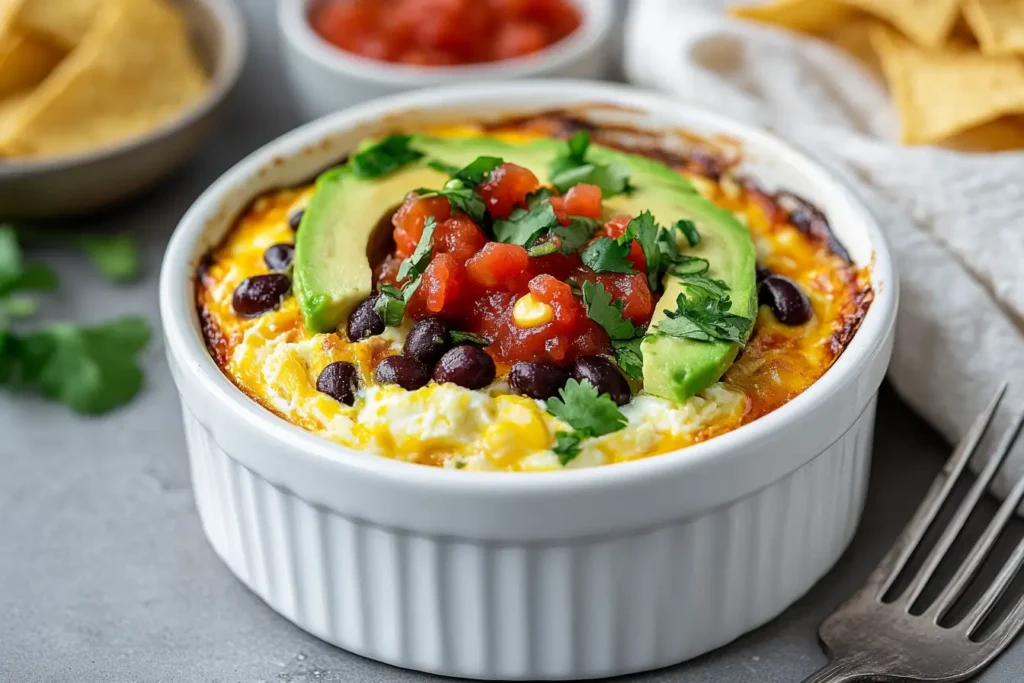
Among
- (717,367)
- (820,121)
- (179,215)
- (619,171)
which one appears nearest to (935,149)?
(820,121)

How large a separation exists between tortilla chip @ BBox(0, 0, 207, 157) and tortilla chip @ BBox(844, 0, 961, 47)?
236cm

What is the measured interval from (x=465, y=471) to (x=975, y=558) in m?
1.17

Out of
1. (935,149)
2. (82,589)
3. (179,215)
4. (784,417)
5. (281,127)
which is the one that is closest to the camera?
(784,417)

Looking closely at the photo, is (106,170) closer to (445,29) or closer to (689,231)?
(445,29)

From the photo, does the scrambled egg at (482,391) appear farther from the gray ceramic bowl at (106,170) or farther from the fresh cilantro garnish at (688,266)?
the gray ceramic bowl at (106,170)

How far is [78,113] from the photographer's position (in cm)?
409

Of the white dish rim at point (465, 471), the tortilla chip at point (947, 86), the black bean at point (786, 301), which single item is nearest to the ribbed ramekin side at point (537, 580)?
the white dish rim at point (465, 471)

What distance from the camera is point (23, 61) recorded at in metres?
4.28

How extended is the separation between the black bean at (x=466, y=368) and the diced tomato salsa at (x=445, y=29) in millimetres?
2127

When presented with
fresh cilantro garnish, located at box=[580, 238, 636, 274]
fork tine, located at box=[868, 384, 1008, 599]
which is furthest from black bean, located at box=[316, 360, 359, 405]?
fork tine, located at box=[868, 384, 1008, 599]

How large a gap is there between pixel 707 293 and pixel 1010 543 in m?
0.99

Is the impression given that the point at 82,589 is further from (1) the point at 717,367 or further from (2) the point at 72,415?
(1) the point at 717,367

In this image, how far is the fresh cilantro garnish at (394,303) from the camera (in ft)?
8.68

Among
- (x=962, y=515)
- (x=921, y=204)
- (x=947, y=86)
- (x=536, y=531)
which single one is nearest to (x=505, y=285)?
(x=536, y=531)
